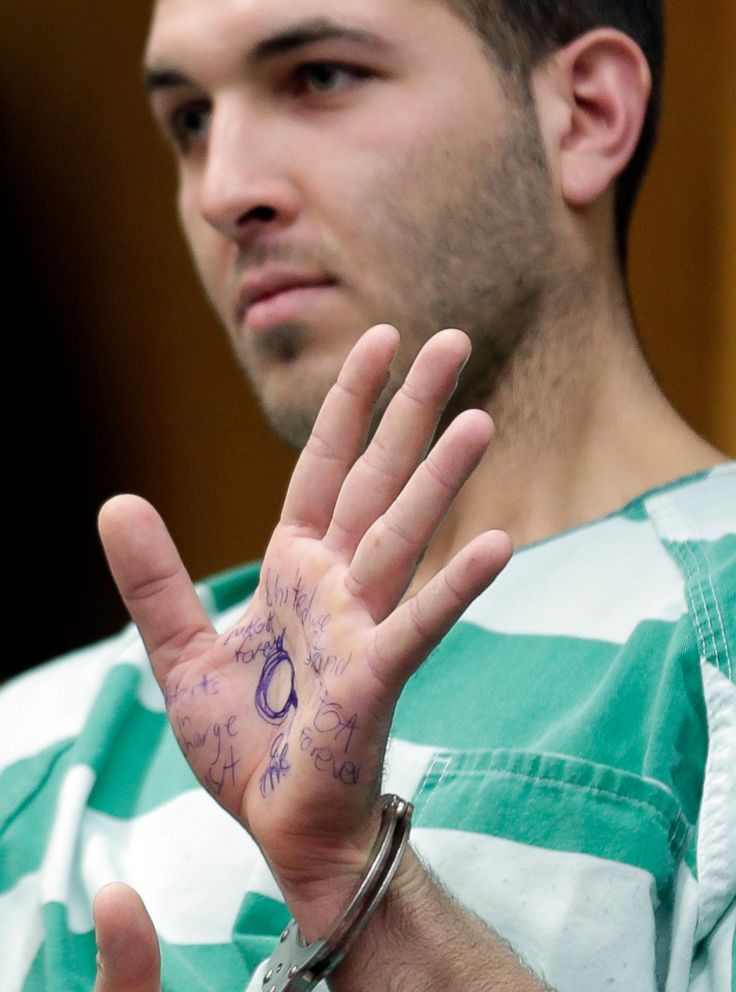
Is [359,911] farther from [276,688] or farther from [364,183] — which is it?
[364,183]

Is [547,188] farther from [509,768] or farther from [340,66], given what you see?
[509,768]

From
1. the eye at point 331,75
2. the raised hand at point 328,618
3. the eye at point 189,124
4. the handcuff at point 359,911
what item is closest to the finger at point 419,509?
the raised hand at point 328,618

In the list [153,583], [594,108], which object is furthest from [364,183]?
[153,583]

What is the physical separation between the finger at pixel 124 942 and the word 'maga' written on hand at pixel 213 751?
8 cm

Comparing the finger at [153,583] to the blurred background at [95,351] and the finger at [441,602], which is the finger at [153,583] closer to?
the finger at [441,602]

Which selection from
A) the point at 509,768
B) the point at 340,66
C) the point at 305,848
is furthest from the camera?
the point at 340,66

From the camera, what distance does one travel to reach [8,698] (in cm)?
115

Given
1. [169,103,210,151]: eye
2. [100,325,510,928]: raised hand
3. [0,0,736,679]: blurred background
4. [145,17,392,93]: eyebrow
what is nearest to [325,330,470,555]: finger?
[100,325,510,928]: raised hand

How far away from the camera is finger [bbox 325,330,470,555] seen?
25.0 inches

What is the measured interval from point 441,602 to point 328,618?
7 cm

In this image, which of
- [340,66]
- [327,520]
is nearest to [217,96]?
[340,66]

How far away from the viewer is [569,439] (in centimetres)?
Answer: 102

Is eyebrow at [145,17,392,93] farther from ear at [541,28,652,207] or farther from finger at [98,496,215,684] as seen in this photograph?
finger at [98,496,215,684]

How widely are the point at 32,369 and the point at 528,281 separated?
3.16 feet
